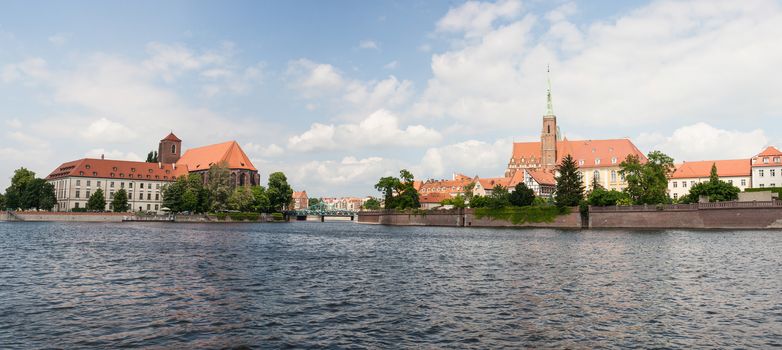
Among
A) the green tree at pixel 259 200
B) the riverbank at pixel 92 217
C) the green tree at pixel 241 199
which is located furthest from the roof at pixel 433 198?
the riverbank at pixel 92 217

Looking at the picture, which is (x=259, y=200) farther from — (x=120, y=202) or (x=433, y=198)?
(x=433, y=198)

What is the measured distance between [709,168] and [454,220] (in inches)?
2364

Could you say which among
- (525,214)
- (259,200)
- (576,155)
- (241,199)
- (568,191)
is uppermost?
(576,155)

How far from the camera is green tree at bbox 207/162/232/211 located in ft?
431

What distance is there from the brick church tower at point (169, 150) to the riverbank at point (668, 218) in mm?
105855

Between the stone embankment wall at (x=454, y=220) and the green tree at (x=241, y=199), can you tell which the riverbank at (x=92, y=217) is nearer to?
the green tree at (x=241, y=199)

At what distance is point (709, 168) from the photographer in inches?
4946

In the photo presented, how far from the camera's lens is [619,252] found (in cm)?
4200

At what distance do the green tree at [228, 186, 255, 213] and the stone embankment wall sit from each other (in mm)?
31282

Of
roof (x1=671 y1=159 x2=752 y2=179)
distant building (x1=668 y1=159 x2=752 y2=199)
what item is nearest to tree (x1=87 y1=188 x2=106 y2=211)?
distant building (x1=668 y1=159 x2=752 y2=199)

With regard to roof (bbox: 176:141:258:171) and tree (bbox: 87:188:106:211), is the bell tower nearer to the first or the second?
roof (bbox: 176:141:258:171)

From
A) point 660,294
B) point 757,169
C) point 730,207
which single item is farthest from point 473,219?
point 660,294

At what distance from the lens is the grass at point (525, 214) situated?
95.2 metres

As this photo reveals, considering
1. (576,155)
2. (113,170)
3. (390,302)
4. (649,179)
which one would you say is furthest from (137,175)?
(390,302)
